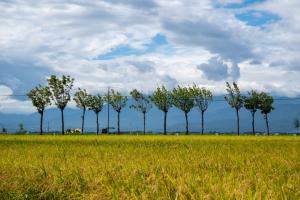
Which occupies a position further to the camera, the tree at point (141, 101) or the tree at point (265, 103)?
the tree at point (141, 101)

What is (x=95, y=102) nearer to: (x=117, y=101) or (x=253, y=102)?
(x=117, y=101)

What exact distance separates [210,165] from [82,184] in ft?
14.3

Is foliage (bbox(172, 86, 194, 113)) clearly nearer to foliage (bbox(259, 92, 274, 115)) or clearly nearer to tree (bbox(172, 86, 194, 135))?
tree (bbox(172, 86, 194, 135))

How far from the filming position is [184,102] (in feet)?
491

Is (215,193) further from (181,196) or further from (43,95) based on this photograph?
(43,95)

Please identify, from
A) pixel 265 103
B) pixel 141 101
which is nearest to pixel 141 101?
pixel 141 101

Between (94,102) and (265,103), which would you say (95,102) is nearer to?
(94,102)

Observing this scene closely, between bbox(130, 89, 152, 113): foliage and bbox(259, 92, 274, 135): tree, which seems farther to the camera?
bbox(130, 89, 152, 113): foliage

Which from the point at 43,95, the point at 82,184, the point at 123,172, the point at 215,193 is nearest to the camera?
the point at 215,193

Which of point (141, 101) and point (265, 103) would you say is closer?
point (265, 103)

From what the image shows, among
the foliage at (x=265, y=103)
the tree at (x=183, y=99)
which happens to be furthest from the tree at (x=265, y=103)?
the tree at (x=183, y=99)

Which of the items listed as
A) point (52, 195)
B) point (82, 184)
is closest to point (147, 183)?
point (82, 184)

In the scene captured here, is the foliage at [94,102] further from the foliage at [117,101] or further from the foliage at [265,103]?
the foliage at [265,103]

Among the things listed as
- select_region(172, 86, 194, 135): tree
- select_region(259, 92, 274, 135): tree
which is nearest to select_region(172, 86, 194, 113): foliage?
select_region(172, 86, 194, 135): tree
